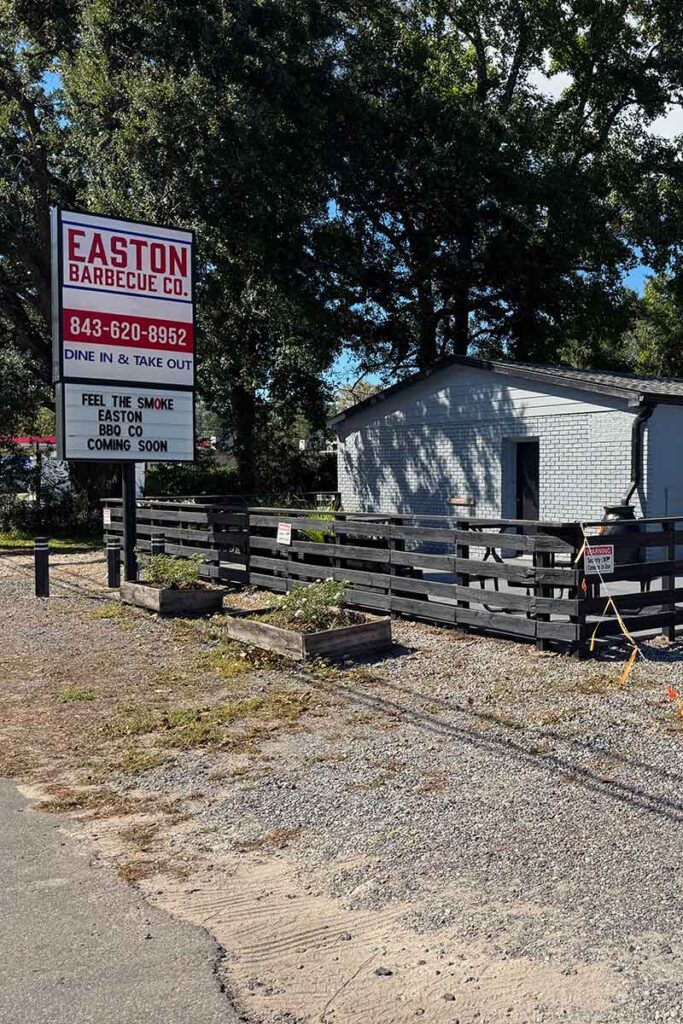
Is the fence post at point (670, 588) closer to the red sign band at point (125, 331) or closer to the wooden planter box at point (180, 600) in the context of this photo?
the wooden planter box at point (180, 600)

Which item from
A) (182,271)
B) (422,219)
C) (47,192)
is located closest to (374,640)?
(182,271)

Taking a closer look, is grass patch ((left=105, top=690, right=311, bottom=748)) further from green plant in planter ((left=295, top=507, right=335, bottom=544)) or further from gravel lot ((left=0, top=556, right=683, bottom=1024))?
green plant in planter ((left=295, top=507, right=335, bottom=544))

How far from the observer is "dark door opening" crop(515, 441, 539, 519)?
16.4m

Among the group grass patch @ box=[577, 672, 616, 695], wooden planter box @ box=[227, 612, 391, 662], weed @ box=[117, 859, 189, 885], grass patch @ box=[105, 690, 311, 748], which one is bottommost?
weed @ box=[117, 859, 189, 885]

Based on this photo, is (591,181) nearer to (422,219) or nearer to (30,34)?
(422,219)

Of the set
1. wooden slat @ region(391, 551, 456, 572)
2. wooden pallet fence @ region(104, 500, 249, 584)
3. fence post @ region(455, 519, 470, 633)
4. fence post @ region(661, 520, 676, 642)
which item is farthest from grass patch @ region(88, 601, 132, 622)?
fence post @ region(661, 520, 676, 642)

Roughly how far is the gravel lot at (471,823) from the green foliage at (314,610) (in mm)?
741

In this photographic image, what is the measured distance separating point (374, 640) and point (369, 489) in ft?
36.3

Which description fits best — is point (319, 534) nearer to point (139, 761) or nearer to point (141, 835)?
point (139, 761)

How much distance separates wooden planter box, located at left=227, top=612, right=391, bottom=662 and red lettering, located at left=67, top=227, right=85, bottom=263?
5947 millimetres

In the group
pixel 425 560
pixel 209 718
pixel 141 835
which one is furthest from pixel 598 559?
pixel 141 835

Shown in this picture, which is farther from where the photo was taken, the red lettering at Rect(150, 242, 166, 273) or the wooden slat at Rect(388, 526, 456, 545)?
the red lettering at Rect(150, 242, 166, 273)

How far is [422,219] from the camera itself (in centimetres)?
2491

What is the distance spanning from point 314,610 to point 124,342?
5684 millimetres
